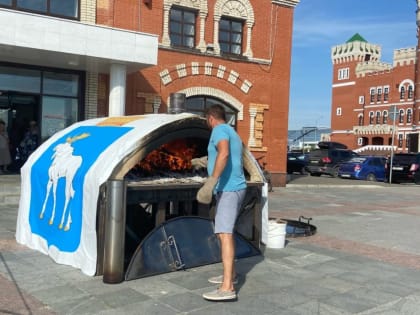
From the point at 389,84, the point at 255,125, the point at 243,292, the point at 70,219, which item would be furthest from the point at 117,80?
the point at 389,84

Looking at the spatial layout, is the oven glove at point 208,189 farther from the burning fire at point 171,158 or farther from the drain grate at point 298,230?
the drain grate at point 298,230

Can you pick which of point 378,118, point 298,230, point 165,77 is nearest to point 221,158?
point 298,230

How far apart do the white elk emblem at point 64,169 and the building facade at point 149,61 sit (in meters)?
6.21

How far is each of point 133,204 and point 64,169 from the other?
3.51ft

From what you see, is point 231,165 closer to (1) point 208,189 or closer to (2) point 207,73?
(1) point 208,189

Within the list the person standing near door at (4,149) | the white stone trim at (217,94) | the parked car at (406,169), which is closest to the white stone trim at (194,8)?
the white stone trim at (217,94)

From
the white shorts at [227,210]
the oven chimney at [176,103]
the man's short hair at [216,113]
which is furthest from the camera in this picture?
the oven chimney at [176,103]

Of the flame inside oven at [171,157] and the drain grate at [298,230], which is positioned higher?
the flame inside oven at [171,157]

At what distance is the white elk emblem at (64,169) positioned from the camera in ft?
19.3

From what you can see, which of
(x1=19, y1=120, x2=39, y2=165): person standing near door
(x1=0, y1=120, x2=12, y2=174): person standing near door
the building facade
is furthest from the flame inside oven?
(x1=19, y1=120, x2=39, y2=165): person standing near door

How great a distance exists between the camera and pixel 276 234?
7.23 m

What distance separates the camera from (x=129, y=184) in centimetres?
545

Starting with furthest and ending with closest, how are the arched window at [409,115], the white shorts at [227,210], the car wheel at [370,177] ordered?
1. the arched window at [409,115]
2. the car wheel at [370,177]
3. the white shorts at [227,210]

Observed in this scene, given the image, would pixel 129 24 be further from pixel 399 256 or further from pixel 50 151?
pixel 399 256
